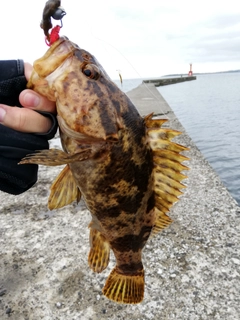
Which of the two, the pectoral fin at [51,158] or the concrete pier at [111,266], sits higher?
the pectoral fin at [51,158]

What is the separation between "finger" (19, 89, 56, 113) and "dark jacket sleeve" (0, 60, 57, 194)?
0.07 meters

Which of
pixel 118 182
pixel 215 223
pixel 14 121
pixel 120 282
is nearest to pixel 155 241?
pixel 215 223

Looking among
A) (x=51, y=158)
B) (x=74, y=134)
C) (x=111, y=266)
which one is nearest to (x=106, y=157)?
(x=74, y=134)

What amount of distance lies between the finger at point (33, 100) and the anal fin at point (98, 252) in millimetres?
1182

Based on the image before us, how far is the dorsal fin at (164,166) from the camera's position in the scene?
2.33 metres

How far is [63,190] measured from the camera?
2361 mm

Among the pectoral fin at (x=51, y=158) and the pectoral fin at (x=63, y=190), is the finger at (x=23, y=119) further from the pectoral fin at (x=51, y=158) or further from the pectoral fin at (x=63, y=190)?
the pectoral fin at (x=63, y=190)

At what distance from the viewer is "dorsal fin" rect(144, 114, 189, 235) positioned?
2332 millimetres

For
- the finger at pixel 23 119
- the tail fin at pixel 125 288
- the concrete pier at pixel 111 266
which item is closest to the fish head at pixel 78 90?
the finger at pixel 23 119

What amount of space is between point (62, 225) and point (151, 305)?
6.04ft

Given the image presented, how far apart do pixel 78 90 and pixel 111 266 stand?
236 cm

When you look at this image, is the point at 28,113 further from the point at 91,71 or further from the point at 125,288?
the point at 125,288

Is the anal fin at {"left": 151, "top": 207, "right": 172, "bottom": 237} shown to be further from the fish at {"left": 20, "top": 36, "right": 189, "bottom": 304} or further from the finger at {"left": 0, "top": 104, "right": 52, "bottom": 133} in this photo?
the finger at {"left": 0, "top": 104, "right": 52, "bottom": 133}

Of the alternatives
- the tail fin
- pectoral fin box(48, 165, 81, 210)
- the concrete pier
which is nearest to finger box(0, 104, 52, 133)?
pectoral fin box(48, 165, 81, 210)
